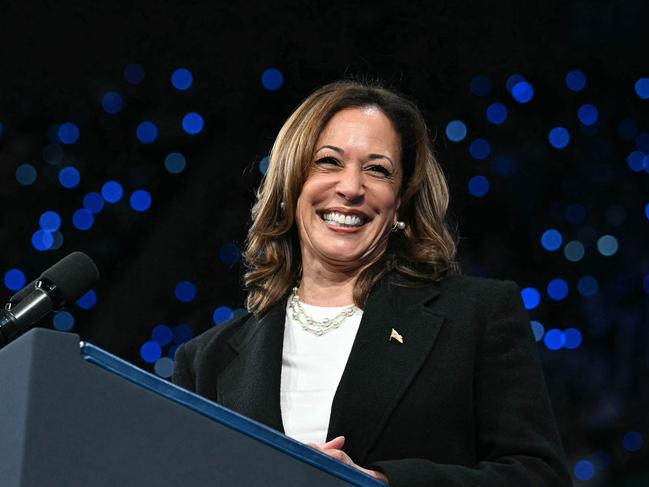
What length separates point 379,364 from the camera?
155 cm

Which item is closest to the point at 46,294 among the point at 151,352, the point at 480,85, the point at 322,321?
the point at 322,321

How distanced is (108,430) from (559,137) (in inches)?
85.7

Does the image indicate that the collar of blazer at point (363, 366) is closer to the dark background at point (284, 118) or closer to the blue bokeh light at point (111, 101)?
the dark background at point (284, 118)

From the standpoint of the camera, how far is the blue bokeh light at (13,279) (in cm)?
282

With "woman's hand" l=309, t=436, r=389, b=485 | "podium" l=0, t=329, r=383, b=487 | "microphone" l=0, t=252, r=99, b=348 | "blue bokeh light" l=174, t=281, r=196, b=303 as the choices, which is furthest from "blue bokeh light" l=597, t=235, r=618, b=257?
"podium" l=0, t=329, r=383, b=487

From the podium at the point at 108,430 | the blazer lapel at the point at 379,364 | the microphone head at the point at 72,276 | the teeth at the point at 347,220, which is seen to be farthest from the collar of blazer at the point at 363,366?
the podium at the point at 108,430

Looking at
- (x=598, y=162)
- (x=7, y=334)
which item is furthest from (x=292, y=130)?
(x=598, y=162)

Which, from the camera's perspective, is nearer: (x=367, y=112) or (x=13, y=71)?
(x=367, y=112)

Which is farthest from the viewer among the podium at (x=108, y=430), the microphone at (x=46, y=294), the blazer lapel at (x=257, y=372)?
the blazer lapel at (x=257, y=372)

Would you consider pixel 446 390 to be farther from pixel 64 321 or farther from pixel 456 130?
pixel 64 321

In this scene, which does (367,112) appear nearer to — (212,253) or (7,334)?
(7,334)

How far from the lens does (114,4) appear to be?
292 centimetres

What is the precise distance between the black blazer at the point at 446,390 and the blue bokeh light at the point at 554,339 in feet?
3.80

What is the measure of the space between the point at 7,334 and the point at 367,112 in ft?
3.01
